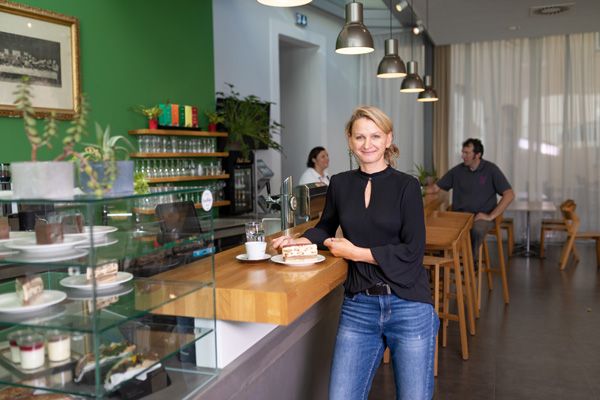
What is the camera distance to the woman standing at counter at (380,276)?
2.18 m

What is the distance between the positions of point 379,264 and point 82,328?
1.13 meters

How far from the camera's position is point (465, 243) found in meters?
4.68

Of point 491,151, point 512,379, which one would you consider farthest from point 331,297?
point 491,151

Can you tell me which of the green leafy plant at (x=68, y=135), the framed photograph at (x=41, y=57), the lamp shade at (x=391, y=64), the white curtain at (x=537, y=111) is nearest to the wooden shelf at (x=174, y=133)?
the framed photograph at (x=41, y=57)

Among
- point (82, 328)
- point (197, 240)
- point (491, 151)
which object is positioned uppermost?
point (491, 151)

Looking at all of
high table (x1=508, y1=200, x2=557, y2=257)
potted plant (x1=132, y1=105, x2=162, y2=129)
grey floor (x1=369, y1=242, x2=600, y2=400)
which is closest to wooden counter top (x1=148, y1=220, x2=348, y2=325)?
grey floor (x1=369, y1=242, x2=600, y2=400)

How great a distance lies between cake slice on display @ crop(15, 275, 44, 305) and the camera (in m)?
1.49

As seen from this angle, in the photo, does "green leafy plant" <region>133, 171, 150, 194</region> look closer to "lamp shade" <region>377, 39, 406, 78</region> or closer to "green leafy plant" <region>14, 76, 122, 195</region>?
"green leafy plant" <region>14, 76, 122, 195</region>

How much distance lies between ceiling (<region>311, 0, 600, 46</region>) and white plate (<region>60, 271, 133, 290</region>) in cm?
567

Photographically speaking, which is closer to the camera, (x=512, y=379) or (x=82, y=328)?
(x=82, y=328)

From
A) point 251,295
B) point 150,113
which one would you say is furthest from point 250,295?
point 150,113

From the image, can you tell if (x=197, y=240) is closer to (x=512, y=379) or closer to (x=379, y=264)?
(x=379, y=264)

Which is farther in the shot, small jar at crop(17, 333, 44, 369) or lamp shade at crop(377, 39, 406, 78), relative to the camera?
lamp shade at crop(377, 39, 406, 78)

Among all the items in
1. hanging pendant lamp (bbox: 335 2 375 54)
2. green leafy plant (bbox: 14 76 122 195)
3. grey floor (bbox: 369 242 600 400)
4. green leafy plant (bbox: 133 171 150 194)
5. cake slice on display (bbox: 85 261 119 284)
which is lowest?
grey floor (bbox: 369 242 600 400)
